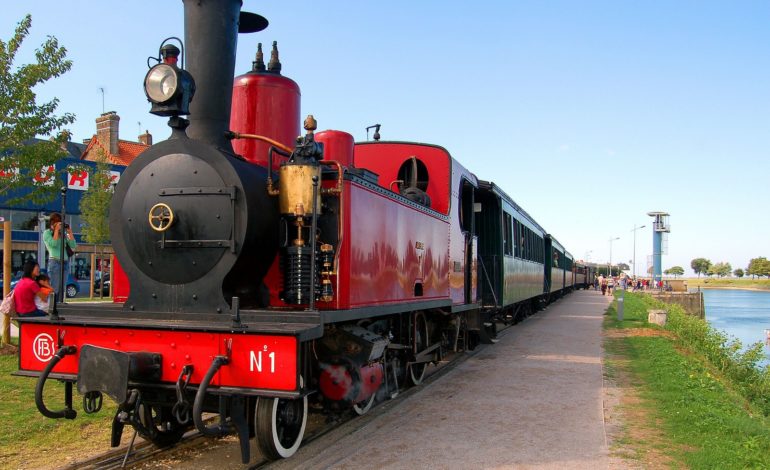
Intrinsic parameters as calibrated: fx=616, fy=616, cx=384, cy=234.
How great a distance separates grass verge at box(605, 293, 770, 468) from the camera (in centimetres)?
515

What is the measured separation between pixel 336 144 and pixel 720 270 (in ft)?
516

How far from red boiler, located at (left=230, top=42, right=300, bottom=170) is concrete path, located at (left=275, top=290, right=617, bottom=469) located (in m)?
2.65

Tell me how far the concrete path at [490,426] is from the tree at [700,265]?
153 m

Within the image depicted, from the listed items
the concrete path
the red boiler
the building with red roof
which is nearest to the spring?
the red boiler

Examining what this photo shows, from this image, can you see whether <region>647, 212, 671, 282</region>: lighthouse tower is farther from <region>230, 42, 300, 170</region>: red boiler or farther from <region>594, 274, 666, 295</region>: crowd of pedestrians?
<region>230, 42, 300, 170</region>: red boiler

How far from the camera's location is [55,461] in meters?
4.84

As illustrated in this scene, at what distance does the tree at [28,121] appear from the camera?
8.84 meters

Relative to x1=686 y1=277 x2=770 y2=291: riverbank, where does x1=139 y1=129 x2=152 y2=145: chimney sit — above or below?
above

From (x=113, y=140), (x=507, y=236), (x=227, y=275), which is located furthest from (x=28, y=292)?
(x=113, y=140)

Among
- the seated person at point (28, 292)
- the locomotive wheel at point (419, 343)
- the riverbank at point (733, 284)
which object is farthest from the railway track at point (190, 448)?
the riverbank at point (733, 284)

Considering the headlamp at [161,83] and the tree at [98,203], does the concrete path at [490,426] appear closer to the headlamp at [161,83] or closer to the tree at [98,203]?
the headlamp at [161,83]

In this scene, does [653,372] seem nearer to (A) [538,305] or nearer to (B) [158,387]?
(B) [158,387]

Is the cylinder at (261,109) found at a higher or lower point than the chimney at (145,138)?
lower

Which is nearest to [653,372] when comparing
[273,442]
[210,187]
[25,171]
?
[273,442]
